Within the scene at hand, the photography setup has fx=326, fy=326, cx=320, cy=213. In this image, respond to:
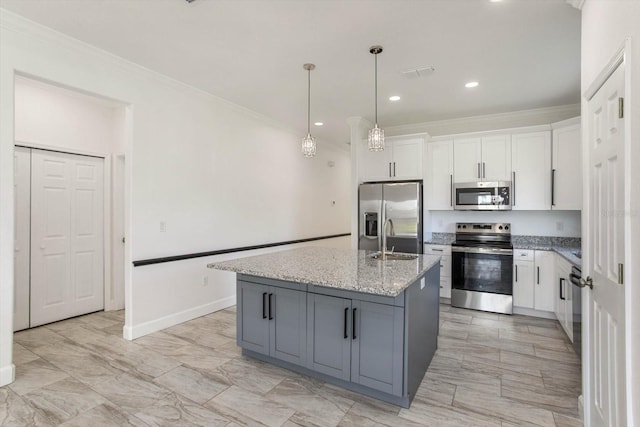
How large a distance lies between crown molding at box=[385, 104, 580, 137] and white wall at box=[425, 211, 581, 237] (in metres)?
1.27

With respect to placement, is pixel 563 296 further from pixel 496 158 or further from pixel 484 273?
pixel 496 158

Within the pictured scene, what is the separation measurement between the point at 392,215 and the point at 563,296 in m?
2.15

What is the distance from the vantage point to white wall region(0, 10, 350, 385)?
2525 mm

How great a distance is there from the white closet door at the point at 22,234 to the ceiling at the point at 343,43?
1841 millimetres

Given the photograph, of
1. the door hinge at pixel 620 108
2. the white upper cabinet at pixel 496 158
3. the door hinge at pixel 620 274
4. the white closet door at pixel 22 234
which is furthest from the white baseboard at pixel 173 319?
the door hinge at pixel 620 108

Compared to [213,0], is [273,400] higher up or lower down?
lower down

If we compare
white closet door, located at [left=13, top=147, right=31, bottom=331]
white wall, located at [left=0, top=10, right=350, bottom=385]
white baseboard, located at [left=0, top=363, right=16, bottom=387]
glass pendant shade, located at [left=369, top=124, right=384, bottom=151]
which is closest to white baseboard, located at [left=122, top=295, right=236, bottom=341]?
white wall, located at [left=0, top=10, right=350, bottom=385]

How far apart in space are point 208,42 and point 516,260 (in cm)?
430

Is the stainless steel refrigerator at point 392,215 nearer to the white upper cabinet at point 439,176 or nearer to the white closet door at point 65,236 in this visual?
the white upper cabinet at point 439,176

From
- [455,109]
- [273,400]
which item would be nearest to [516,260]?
[455,109]

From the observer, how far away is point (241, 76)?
3557 mm

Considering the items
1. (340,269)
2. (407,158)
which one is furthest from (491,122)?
(340,269)

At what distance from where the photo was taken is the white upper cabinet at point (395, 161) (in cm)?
473

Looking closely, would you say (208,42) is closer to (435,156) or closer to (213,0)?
(213,0)
